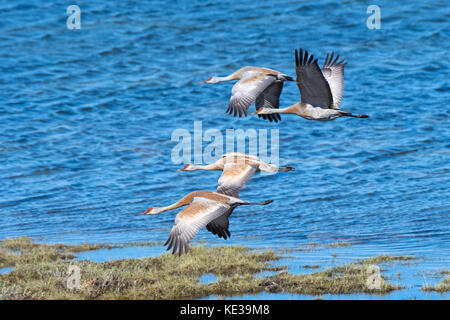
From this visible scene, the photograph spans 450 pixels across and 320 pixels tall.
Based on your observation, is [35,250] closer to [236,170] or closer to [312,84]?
[236,170]

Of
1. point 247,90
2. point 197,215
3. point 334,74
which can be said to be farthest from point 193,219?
point 334,74

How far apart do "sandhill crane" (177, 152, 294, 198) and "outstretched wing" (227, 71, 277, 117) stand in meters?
0.72

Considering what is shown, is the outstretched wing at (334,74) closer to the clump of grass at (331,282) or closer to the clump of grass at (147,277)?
the clump of grass at (331,282)

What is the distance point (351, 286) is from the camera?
38.0 ft

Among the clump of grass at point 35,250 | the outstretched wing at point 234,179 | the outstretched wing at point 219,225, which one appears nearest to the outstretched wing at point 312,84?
the outstretched wing at point 234,179

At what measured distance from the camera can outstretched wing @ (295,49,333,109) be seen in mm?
9711

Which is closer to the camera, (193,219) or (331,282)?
(193,219)

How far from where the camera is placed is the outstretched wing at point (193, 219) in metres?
8.80

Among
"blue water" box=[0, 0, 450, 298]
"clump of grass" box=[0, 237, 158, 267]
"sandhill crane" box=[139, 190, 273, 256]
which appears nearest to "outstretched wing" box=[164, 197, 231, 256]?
"sandhill crane" box=[139, 190, 273, 256]

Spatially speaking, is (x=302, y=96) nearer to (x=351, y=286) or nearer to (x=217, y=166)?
(x=217, y=166)

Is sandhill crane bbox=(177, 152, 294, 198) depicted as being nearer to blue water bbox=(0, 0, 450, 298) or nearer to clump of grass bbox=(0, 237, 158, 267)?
blue water bbox=(0, 0, 450, 298)

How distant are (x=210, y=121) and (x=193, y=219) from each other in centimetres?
1504

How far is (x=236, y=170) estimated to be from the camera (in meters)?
9.91
